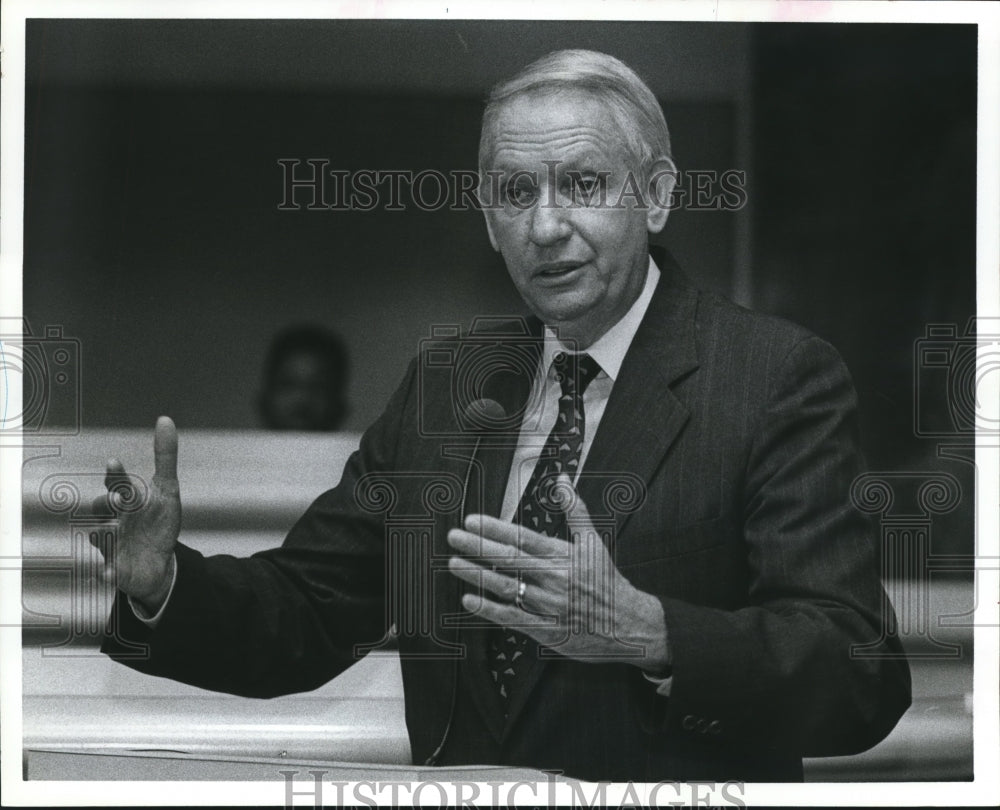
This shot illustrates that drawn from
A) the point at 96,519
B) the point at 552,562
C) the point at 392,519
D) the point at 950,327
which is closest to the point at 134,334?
the point at 96,519

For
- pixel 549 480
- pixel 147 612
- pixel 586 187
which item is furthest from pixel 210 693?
pixel 586 187

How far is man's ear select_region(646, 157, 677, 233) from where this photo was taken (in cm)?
302

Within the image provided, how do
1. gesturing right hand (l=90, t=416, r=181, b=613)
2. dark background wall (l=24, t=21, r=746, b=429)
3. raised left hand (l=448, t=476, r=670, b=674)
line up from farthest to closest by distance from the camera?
dark background wall (l=24, t=21, r=746, b=429) → gesturing right hand (l=90, t=416, r=181, b=613) → raised left hand (l=448, t=476, r=670, b=674)

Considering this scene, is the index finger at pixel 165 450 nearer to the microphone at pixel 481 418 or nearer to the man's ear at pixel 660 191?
the microphone at pixel 481 418

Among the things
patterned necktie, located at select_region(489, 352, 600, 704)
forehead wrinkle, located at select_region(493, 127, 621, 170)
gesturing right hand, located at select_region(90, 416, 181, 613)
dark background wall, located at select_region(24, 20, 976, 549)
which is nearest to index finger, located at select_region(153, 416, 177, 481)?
gesturing right hand, located at select_region(90, 416, 181, 613)

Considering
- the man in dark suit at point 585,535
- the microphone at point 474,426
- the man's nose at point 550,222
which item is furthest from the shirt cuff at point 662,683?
the man's nose at point 550,222

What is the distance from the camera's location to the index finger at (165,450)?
2.94 meters

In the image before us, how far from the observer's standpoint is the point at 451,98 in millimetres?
3078

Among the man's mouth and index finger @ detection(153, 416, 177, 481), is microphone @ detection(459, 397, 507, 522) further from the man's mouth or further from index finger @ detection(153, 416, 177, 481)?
index finger @ detection(153, 416, 177, 481)

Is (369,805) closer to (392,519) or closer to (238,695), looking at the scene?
(238,695)

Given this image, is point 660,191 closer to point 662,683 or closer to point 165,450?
point 662,683

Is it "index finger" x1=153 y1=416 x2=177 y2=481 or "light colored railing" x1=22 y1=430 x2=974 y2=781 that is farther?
"light colored railing" x1=22 y1=430 x2=974 y2=781

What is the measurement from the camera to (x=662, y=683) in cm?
288

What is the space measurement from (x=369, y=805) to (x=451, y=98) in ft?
5.97
